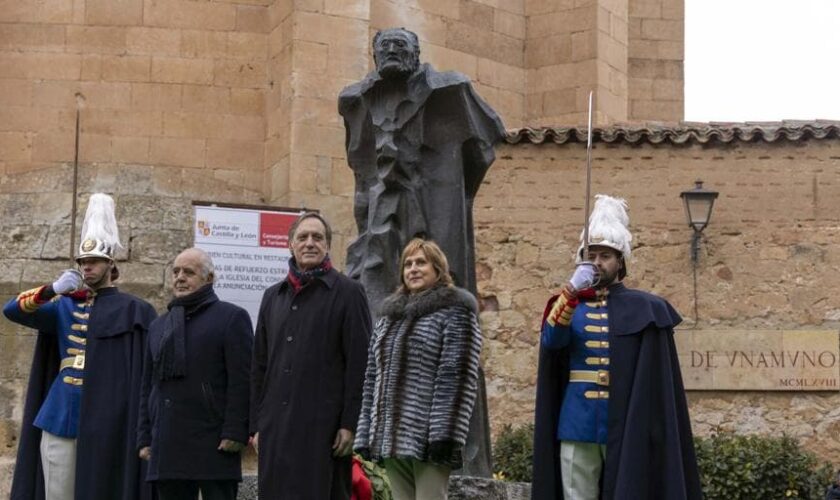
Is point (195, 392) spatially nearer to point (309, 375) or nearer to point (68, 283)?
point (309, 375)

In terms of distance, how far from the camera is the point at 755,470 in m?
14.4

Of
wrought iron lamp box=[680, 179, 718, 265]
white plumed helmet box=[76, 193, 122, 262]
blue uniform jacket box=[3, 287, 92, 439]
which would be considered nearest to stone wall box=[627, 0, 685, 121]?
wrought iron lamp box=[680, 179, 718, 265]

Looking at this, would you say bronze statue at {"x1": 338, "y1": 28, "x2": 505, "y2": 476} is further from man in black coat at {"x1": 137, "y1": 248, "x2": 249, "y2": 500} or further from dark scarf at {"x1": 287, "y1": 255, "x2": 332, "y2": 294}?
dark scarf at {"x1": 287, "y1": 255, "x2": 332, "y2": 294}

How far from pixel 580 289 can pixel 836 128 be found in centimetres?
999

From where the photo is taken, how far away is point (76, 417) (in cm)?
869

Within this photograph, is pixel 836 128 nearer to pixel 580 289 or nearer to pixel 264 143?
pixel 264 143

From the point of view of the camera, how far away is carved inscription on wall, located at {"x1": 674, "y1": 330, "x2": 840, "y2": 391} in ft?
53.8

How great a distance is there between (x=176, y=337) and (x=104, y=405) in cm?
82

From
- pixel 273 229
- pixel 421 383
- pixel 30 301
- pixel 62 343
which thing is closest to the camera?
pixel 421 383

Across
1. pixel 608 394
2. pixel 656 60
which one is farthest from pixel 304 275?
pixel 656 60

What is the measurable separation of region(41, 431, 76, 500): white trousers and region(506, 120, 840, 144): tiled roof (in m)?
8.81

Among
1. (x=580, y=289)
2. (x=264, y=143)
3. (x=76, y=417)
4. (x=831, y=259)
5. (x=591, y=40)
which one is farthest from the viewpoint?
(x=591, y=40)

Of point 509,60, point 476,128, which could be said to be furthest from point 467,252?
point 509,60

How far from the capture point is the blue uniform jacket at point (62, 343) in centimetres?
867
